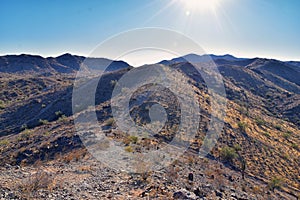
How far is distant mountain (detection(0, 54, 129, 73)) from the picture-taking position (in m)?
103

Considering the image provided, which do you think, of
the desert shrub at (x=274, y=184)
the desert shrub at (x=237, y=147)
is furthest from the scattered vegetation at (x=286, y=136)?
the desert shrub at (x=274, y=184)

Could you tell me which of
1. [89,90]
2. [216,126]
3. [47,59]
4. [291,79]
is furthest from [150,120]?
[47,59]

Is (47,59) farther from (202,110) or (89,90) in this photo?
(202,110)

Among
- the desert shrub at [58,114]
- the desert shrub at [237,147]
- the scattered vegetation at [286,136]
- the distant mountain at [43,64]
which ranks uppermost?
the distant mountain at [43,64]

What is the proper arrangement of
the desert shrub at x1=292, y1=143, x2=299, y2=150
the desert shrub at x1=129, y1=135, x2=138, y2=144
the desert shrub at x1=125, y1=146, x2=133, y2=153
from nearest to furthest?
1. the desert shrub at x1=125, y1=146, x2=133, y2=153
2. the desert shrub at x1=129, y1=135, x2=138, y2=144
3. the desert shrub at x1=292, y1=143, x2=299, y2=150

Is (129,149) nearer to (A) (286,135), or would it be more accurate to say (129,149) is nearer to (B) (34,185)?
(B) (34,185)

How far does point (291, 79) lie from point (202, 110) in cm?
6545

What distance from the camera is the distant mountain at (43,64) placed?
103238 millimetres

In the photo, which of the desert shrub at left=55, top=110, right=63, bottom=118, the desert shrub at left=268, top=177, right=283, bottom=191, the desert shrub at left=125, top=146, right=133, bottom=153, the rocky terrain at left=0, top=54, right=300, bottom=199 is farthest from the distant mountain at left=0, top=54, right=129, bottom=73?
the desert shrub at left=268, top=177, right=283, bottom=191

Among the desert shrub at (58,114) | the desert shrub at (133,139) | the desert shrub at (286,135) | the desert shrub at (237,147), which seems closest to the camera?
the desert shrub at (133,139)

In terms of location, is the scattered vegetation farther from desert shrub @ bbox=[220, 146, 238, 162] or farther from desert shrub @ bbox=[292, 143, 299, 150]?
desert shrub @ bbox=[220, 146, 238, 162]

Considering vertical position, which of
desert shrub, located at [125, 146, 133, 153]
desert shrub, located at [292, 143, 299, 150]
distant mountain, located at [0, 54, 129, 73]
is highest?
distant mountain, located at [0, 54, 129, 73]

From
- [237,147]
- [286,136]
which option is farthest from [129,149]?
[286,136]

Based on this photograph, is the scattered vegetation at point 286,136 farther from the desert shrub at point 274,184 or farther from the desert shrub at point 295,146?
the desert shrub at point 274,184
